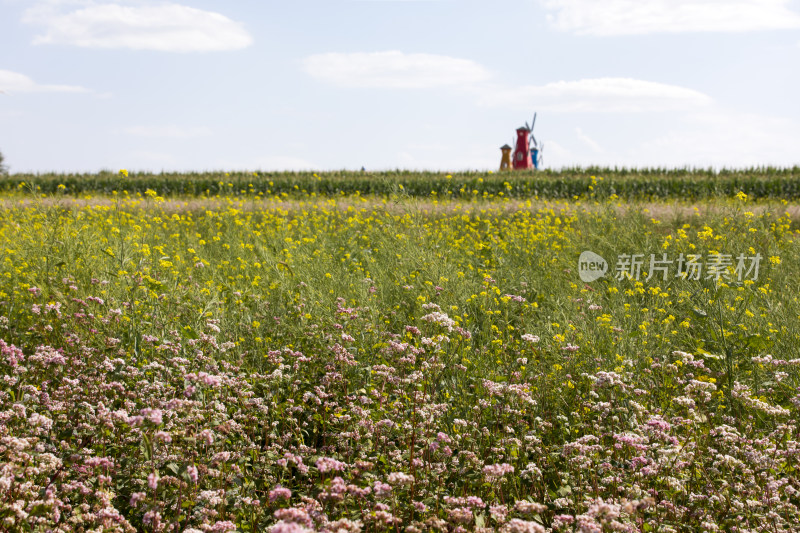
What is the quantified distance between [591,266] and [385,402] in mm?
5570

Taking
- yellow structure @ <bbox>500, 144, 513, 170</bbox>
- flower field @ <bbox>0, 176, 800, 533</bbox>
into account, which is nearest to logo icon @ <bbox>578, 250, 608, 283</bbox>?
flower field @ <bbox>0, 176, 800, 533</bbox>

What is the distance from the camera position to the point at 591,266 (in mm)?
8492

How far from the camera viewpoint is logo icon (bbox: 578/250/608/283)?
7975 millimetres

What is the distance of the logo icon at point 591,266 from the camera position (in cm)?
797

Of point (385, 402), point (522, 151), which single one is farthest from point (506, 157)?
point (385, 402)

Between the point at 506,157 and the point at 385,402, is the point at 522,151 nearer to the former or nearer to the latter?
the point at 506,157

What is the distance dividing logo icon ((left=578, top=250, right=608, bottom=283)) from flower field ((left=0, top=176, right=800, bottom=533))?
3.9 inches

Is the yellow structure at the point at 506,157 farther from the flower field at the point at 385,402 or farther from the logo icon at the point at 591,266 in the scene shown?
the flower field at the point at 385,402

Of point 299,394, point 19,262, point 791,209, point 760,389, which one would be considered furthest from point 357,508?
point 791,209

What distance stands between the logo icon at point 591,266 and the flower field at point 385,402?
10 centimetres

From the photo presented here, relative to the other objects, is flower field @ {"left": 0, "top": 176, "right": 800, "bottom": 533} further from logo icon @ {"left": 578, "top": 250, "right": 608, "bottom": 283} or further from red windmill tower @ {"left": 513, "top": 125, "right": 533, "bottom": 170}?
red windmill tower @ {"left": 513, "top": 125, "right": 533, "bottom": 170}

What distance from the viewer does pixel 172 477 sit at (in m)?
2.78

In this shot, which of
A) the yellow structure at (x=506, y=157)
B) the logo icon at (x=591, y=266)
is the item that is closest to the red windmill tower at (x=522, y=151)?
the yellow structure at (x=506, y=157)

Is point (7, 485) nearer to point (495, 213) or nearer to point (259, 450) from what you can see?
point (259, 450)
